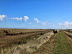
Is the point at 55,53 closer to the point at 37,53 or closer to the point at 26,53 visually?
the point at 37,53

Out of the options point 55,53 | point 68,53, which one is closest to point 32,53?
point 55,53

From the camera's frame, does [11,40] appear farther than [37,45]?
Yes

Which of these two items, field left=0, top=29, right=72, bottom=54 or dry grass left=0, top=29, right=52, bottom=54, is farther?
dry grass left=0, top=29, right=52, bottom=54

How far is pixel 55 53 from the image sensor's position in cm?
1189

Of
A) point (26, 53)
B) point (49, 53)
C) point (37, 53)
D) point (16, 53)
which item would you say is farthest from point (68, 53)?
point (16, 53)

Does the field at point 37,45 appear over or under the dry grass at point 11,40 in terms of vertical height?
over

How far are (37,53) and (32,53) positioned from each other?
0.60 metres

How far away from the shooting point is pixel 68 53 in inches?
462

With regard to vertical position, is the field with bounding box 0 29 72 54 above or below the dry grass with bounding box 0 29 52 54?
above

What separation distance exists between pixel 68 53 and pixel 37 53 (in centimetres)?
361

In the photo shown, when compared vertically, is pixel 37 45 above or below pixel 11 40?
above

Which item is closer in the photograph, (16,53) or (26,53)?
(16,53)

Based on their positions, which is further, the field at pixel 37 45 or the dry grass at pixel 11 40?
the dry grass at pixel 11 40

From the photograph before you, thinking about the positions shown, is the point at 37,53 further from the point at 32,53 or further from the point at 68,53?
the point at 68,53
